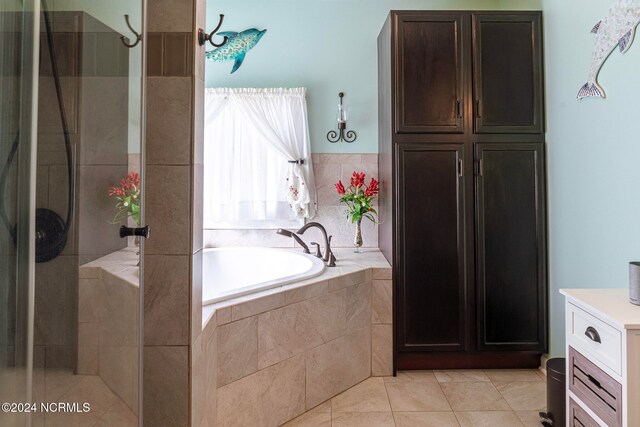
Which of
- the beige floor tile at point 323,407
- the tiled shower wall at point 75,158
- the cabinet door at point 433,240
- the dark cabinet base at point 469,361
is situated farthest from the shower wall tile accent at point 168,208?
the dark cabinet base at point 469,361

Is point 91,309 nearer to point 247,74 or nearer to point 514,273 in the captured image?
point 514,273

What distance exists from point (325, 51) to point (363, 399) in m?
2.64

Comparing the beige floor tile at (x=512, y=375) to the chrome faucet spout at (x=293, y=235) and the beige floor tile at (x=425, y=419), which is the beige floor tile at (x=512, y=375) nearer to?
the beige floor tile at (x=425, y=419)

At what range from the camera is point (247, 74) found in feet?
10.2

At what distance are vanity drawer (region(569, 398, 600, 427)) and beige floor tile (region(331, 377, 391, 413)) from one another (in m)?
0.93

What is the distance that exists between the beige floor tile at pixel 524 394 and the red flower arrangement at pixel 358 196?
1.40m

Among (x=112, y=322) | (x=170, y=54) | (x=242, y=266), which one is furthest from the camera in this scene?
(x=242, y=266)

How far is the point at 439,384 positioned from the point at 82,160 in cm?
238

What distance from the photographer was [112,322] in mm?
909

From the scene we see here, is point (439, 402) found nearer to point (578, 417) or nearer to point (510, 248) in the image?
point (578, 417)

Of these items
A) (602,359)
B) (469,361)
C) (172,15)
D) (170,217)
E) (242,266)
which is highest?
(172,15)

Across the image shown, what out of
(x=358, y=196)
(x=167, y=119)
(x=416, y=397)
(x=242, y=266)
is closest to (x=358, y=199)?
(x=358, y=196)

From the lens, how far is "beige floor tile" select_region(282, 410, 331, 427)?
1964mm

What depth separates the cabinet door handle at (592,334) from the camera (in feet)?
4.29
